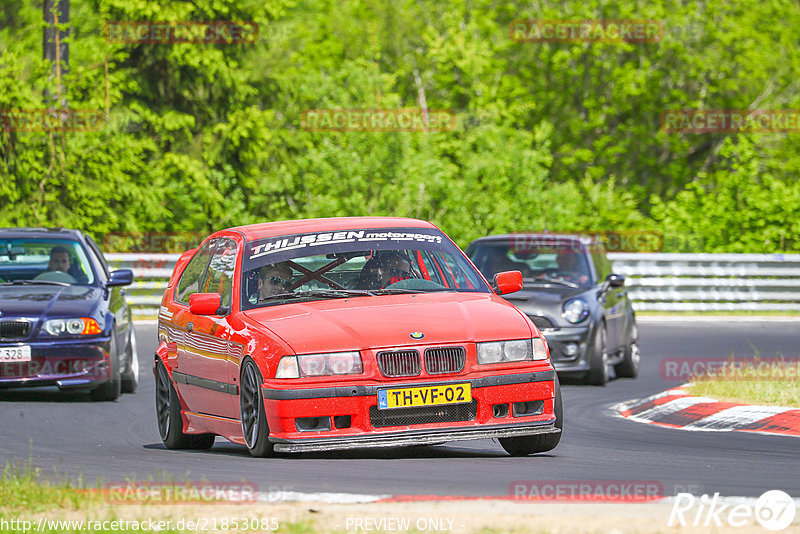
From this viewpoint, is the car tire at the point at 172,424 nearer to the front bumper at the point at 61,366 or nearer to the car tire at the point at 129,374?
the front bumper at the point at 61,366

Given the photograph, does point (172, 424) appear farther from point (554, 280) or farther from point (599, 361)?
point (554, 280)

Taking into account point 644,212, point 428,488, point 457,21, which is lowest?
point 644,212

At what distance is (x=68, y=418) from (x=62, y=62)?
20370 millimetres

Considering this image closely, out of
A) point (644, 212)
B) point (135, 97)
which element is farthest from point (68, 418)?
point (644, 212)

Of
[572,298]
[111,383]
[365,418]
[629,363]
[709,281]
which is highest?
[365,418]

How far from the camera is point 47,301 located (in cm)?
1337

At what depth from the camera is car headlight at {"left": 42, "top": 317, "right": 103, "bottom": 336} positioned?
13.1m

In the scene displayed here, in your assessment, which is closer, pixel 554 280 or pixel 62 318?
pixel 62 318

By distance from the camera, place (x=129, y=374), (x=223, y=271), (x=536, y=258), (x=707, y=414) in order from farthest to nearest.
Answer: (x=536, y=258) → (x=129, y=374) → (x=707, y=414) → (x=223, y=271)

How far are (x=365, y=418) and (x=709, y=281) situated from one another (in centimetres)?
1951

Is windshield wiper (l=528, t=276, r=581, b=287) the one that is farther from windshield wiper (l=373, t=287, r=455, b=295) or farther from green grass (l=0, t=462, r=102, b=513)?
green grass (l=0, t=462, r=102, b=513)

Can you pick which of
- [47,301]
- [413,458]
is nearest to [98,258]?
[47,301]

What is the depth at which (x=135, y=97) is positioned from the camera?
3881 centimetres

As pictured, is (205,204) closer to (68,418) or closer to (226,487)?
(68,418)
